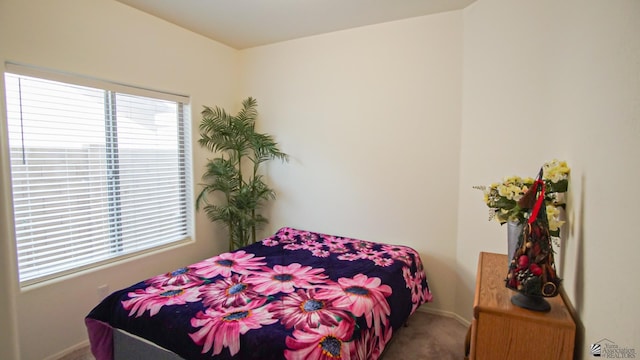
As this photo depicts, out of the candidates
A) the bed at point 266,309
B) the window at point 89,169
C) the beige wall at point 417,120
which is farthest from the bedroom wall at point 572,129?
the window at point 89,169

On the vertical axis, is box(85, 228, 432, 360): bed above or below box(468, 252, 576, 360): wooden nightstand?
below

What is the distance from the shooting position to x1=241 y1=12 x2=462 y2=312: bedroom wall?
2713mm

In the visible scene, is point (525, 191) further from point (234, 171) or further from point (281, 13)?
point (234, 171)

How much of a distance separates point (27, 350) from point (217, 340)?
1604mm

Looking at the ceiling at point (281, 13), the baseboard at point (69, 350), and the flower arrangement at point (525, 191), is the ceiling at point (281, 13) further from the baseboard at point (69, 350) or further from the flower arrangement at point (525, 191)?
the baseboard at point (69, 350)

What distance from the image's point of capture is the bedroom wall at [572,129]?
2.73 feet

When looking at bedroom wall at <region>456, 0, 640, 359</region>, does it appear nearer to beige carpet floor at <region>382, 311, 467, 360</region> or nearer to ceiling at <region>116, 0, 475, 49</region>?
beige carpet floor at <region>382, 311, 467, 360</region>

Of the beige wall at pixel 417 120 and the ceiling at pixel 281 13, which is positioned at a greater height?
the ceiling at pixel 281 13

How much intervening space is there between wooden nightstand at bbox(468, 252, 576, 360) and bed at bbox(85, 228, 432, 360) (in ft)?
2.02

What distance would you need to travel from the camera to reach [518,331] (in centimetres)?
118

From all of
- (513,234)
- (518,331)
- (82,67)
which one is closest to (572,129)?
(513,234)

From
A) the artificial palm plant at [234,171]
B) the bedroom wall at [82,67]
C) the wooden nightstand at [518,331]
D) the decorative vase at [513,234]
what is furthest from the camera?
the artificial palm plant at [234,171]

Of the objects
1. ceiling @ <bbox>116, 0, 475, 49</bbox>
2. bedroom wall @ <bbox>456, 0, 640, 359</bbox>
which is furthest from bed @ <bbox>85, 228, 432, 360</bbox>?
ceiling @ <bbox>116, 0, 475, 49</bbox>
